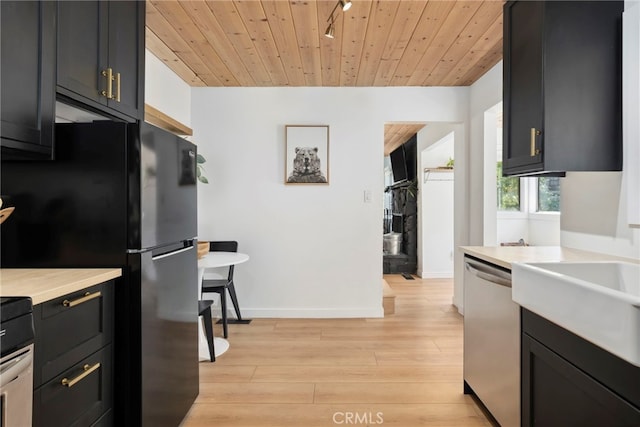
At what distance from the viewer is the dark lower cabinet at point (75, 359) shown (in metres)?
1.04

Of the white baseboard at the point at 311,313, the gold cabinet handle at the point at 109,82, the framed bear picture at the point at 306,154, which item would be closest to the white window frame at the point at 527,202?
the white baseboard at the point at 311,313

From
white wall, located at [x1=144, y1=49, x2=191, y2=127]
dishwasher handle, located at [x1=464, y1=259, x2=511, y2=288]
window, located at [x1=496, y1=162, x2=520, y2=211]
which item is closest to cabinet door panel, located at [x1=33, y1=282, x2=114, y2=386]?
dishwasher handle, located at [x1=464, y1=259, x2=511, y2=288]

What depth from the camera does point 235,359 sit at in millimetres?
2602

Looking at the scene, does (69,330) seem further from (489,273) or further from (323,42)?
(323,42)

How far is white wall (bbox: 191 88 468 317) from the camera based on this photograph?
11.6 feet

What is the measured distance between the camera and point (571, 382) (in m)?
1.17

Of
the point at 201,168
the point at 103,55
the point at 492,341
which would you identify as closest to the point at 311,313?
the point at 201,168

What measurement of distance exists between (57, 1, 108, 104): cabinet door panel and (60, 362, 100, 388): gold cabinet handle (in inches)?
41.2

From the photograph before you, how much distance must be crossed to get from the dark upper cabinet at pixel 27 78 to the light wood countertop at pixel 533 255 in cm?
191

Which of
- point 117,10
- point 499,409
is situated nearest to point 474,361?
point 499,409

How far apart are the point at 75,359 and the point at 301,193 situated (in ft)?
8.36

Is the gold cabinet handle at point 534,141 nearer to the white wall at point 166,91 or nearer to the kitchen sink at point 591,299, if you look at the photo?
the kitchen sink at point 591,299

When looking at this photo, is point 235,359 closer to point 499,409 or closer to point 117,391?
point 117,391

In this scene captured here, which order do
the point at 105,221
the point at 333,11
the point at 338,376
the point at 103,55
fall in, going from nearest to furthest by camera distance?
the point at 105,221 < the point at 103,55 < the point at 333,11 < the point at 338,376
